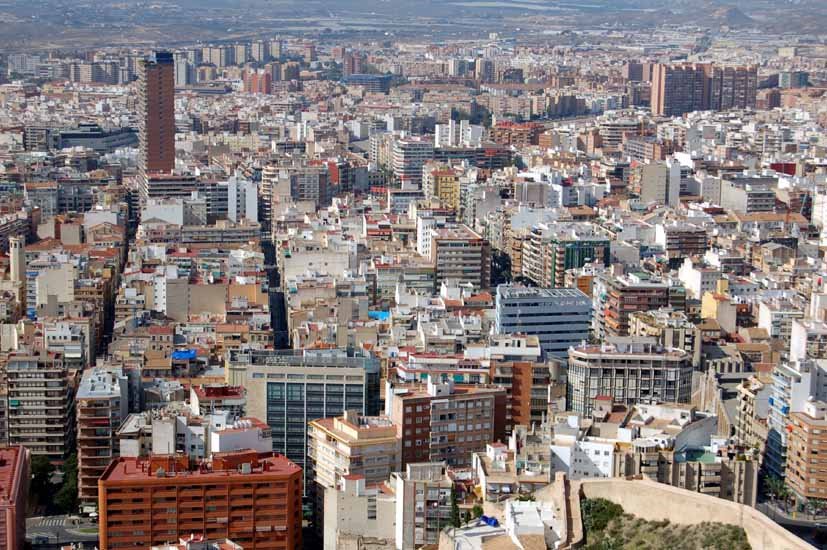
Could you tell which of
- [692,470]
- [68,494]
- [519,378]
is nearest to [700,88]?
[519,378]

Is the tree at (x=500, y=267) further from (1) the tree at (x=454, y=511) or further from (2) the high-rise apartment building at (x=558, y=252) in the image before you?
(1) the tree at (x=454, y=511)

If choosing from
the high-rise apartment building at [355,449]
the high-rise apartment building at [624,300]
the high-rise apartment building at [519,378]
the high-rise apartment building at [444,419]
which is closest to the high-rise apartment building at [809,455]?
the high-rise apartment building at [519,378]

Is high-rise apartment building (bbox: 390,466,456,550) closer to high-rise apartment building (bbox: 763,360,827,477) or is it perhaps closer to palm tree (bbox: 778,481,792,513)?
palm tree (bbox: 778,481,792,513)

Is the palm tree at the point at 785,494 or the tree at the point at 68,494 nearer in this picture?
the palm tree at the point at 785,494

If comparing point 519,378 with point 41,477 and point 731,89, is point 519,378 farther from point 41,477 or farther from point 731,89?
point 731,89

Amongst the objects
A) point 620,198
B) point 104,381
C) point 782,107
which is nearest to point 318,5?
point 782,107

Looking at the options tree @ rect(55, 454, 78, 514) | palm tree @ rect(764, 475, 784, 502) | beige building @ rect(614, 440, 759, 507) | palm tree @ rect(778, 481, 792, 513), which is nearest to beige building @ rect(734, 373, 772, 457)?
palm tree @ rect(764, 475, 784, 502)
